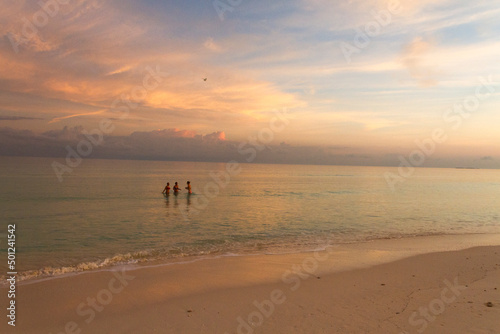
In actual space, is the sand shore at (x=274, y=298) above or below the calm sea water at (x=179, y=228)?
above

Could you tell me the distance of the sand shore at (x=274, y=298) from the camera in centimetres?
761

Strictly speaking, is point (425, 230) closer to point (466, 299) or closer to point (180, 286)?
point (466, 299)

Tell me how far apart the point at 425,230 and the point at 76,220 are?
27.6 meters

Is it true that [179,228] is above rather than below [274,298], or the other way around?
below

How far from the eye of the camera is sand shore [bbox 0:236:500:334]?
300 inches

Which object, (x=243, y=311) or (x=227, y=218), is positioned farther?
(x=227, y=218)

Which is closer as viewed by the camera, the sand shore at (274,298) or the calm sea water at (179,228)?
the sand shore at (274,298)

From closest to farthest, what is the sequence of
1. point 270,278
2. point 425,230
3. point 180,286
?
point 180,286 < point 270,278 < point 425,230

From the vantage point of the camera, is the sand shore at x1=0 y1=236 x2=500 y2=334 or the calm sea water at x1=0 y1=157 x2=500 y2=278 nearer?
the sand shore at x1=0 y1=236 x2=500 y2=334

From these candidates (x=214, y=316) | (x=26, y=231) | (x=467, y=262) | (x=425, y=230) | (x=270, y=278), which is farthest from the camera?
(x=425, y=230)

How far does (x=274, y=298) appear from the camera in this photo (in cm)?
941

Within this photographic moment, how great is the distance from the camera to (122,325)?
767cm

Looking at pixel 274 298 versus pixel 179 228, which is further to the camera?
pixel 179 228

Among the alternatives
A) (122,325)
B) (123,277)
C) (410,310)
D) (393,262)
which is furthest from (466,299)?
(123,277)
